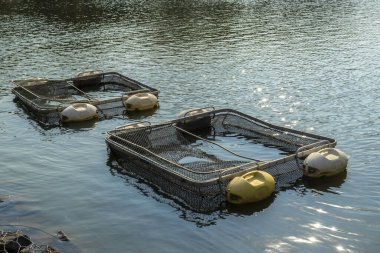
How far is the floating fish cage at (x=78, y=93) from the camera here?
34688mm

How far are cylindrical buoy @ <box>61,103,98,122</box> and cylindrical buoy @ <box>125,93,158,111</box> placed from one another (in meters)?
2.58

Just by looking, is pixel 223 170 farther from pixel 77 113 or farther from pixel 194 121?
pixel 77 113

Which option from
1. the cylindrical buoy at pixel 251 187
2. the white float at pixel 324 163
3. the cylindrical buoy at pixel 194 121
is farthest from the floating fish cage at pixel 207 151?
the white float at pixel 324 163

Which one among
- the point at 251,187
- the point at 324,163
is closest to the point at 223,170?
the point at 251,187

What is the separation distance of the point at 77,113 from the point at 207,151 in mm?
8714

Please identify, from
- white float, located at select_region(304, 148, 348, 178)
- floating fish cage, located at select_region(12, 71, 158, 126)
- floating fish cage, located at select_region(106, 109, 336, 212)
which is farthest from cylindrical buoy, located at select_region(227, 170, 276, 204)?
floating fish cage, located at select_region(12, 71, 158, 126)

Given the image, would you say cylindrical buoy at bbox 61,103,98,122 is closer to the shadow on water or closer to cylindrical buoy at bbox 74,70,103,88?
cylindrical buoy at bbox 74,70,103,88

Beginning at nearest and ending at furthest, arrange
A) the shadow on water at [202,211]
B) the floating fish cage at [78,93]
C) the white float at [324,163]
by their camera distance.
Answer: the shadow on water at [202,211] → the white float at [324,163] → the floating fish cage at [78,93]

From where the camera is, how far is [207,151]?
95.0 ft

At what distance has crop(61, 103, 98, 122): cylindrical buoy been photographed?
109ft

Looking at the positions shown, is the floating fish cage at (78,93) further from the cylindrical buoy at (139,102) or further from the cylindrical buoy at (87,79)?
the cylindrical buoy at (139,102)

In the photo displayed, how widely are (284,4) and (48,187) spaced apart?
5782 centimetres

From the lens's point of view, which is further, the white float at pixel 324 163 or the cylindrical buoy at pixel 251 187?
the white float at pixel 324 163

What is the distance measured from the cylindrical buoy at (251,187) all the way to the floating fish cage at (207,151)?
1.75ft
